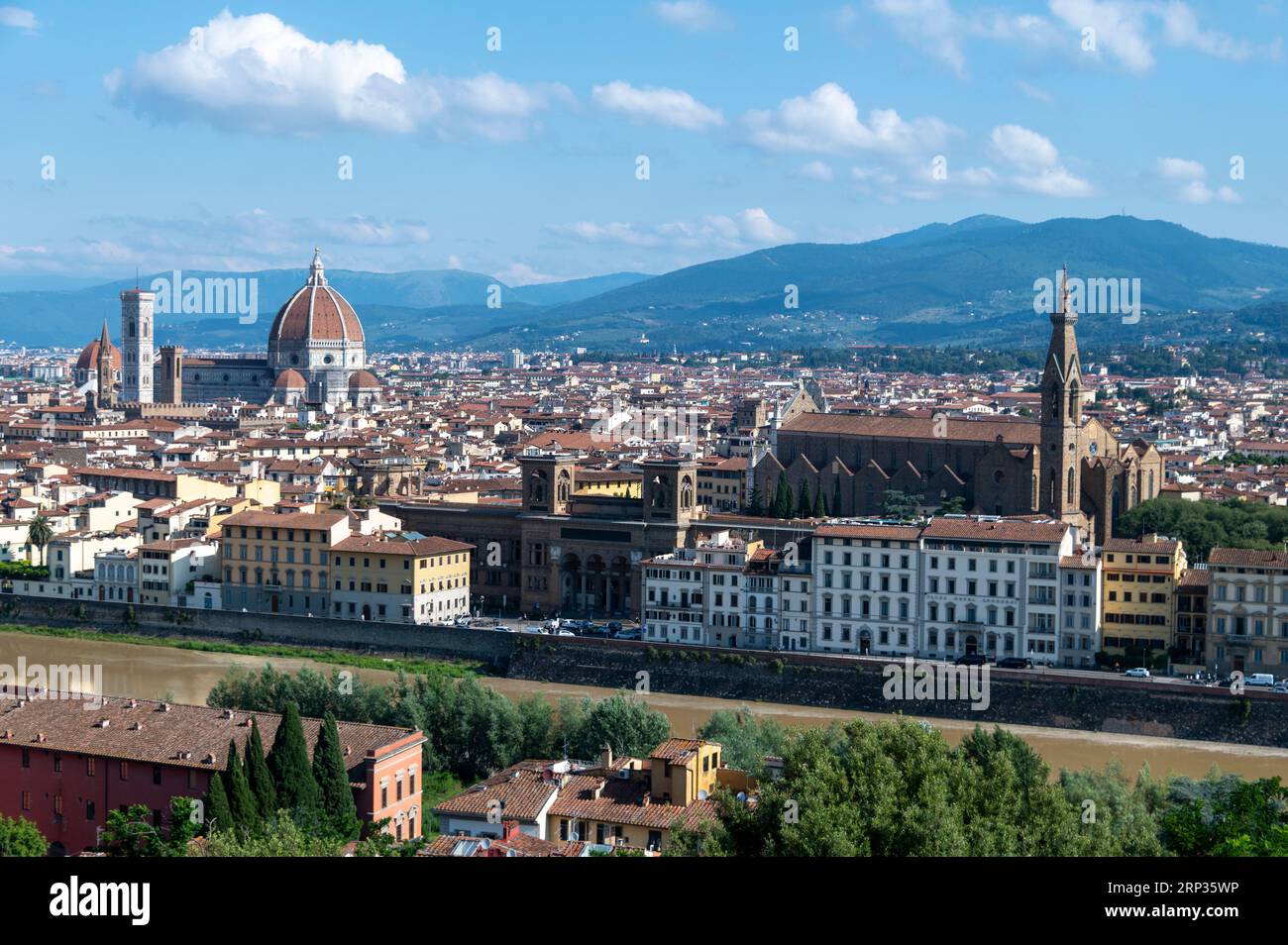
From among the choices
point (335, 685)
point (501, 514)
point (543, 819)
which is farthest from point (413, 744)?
point (501, 514)

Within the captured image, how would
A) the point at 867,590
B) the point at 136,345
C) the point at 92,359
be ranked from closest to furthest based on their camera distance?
the point at 867,590 → the point at 136,345 → the point at 92,359

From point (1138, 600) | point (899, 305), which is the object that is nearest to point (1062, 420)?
point (1138, 600)

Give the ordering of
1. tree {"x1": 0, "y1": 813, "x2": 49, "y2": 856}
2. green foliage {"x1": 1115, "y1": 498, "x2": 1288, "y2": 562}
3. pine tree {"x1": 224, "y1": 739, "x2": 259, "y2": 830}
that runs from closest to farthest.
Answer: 1. tree {"x1": 0, "y1": 813, "x2": 49, "y2": 856}
2. pine tree {"x1": 224, "y1": 739, "x2": 259, "y2": 830}
3. green foliage {"x1": 1115, "y1": 498, "x2": 1288, "y2": 562}

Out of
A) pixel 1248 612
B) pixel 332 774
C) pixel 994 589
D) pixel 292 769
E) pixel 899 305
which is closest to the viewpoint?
pixel 292 769

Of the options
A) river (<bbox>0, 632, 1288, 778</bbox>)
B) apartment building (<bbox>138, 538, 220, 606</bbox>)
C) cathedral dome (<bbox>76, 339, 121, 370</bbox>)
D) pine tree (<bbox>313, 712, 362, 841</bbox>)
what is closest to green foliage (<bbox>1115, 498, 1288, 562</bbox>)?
river (<bbox>0, 632, 1288, 778</bbox>)

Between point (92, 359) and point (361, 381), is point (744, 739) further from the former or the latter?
point (92, 359)

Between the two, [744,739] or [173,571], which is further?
[173,571]

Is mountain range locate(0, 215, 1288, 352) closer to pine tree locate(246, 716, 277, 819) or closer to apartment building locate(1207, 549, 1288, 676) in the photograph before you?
apartment building locate(1207, 549, 1288, 676)
